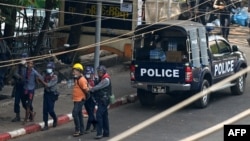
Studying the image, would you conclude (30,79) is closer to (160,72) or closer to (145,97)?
(160,72)

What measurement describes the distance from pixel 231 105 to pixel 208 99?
23.6 inches

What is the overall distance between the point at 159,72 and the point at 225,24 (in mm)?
11668

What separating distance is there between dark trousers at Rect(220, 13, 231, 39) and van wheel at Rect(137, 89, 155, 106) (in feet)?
34.7

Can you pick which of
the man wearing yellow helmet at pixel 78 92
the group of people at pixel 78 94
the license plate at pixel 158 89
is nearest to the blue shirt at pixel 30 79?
the group of people at pixel 78 94

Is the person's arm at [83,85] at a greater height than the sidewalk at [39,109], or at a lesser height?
greater

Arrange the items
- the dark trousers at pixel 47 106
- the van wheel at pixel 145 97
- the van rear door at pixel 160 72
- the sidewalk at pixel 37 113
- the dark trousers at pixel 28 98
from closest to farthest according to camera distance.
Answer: the sidewalk at pixel 37 113, the dark trousers at pixel 47 106, the dark trousers at pixel 28 98, the van rear door at pixel 160 72, the van wheel at pixel 145 97

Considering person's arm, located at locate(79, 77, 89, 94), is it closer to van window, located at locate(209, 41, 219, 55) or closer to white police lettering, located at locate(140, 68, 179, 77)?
white police lettering, located at locate(140, 68, 179, 77)

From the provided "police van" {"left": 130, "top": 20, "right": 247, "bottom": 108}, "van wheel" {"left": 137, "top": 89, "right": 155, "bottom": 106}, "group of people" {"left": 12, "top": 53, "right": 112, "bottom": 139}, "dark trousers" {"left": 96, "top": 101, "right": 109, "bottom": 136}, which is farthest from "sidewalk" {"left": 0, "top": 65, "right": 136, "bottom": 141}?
"dark trousers" {"left": 96, "top": 101, "right": 109, "bottom": 136}

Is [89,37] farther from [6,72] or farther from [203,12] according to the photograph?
[203,12]

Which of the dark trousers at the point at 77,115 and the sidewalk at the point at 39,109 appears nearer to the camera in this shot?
the dark trousers at the point at 77,115

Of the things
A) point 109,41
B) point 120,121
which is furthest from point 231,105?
point 109,41

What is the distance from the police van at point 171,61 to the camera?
57.5 ft

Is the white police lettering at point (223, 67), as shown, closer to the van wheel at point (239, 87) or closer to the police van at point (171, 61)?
the police van at point (171, 61)

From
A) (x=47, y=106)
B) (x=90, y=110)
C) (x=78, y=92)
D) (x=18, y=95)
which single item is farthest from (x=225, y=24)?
(x=78, y=92)
